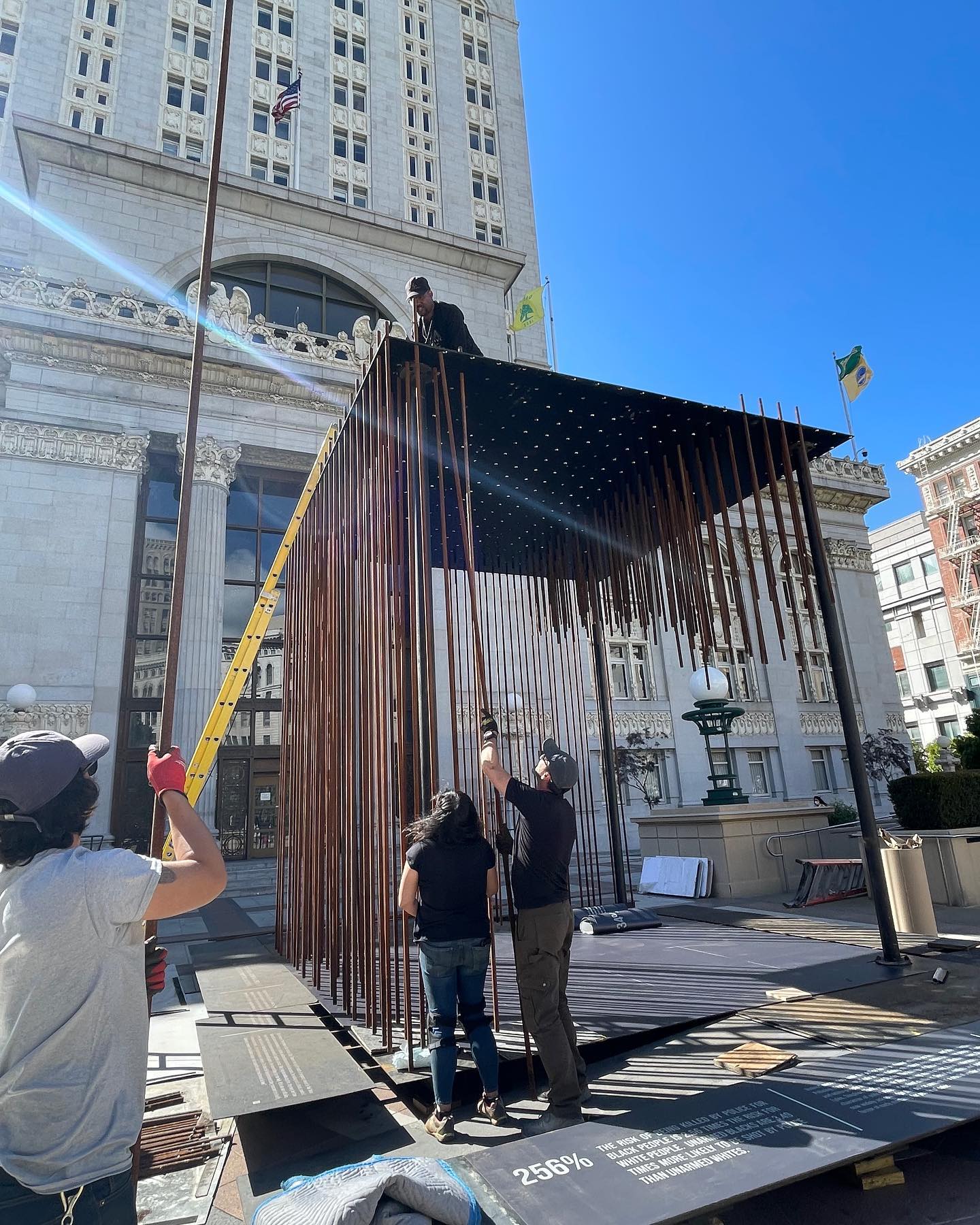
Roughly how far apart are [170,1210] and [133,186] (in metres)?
28.8

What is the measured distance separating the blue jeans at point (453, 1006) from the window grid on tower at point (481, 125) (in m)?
31.8

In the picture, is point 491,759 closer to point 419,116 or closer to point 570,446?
point 570,446

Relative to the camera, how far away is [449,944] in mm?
4340

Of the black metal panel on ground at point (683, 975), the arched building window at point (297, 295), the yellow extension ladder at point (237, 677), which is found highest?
the arched building window at point (297, 295)

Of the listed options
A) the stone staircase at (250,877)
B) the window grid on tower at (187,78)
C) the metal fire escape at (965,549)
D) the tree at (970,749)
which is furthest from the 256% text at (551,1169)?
the metal fire escape at (965,549)

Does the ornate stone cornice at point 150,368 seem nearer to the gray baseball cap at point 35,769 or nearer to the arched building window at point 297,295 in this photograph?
the arched building window at point 297,295

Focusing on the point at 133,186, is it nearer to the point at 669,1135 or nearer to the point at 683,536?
the point at 683,536

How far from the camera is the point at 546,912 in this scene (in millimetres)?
4418

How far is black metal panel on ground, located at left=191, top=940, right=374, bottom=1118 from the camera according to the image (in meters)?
3.82

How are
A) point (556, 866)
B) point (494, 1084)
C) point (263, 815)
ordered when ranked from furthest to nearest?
point (263, 815)
point (556, 866)
point (494, 1084)

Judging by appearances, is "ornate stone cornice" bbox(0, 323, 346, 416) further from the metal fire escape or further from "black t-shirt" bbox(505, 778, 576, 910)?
the metal fire escape

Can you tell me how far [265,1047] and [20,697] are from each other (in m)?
15.5

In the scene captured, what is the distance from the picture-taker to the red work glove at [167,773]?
2623 mm

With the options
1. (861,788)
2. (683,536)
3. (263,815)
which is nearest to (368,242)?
(263,815)
